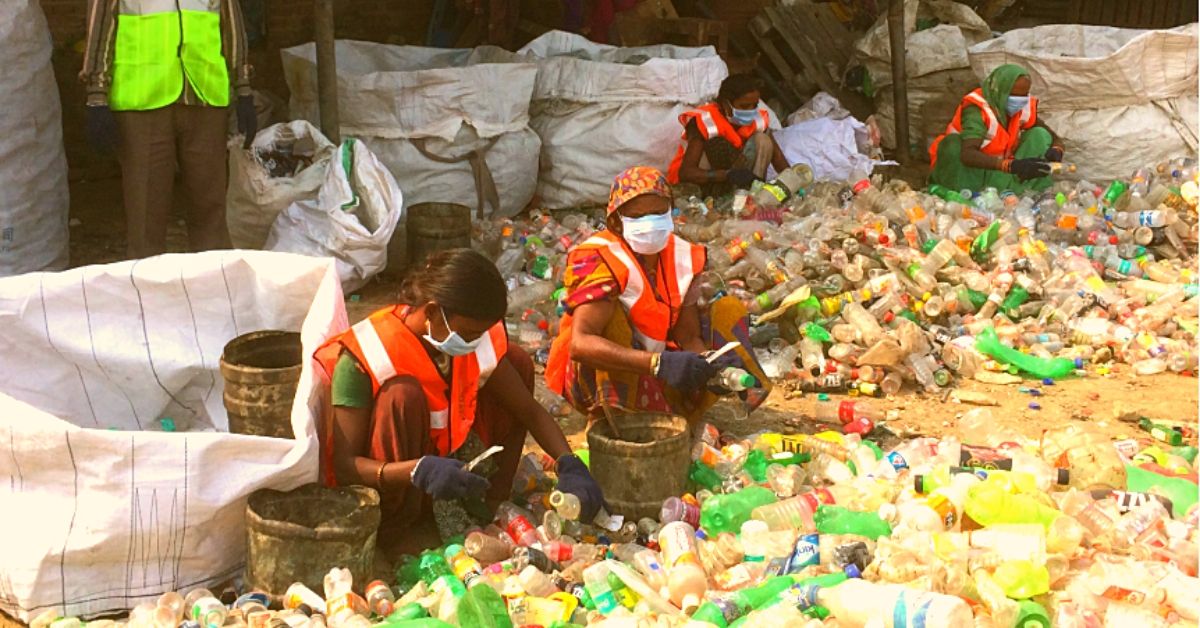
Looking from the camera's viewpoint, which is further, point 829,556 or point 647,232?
point 647,232

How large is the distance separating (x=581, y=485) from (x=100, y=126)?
3.37 meters

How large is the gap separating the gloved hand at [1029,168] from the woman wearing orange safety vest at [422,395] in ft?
18.8

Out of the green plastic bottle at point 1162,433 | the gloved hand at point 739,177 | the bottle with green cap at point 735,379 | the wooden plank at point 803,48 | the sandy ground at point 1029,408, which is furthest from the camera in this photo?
the wooden plank at point 803,48

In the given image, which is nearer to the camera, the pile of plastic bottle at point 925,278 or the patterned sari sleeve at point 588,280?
the patterned sari sleeve at point 588,280

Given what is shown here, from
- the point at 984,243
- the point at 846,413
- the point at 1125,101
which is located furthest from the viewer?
the point at 1125,101

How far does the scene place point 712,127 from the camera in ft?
28.0

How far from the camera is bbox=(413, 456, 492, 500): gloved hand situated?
3.68 metres

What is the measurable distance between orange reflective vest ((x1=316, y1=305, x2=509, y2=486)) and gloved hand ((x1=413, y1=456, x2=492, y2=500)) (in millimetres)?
274

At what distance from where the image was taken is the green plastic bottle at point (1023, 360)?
6125 mm

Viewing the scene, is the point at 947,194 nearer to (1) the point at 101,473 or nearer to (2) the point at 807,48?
(2) the point at 807,48

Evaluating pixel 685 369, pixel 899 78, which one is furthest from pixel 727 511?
pixel 899 78

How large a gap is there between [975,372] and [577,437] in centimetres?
201

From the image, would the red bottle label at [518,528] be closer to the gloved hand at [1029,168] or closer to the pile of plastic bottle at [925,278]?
the pile of plastic bottle at [925,278]

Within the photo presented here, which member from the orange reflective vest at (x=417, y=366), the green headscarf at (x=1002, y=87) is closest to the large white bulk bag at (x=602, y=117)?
the green headscarf at (x=1002, y=87)
